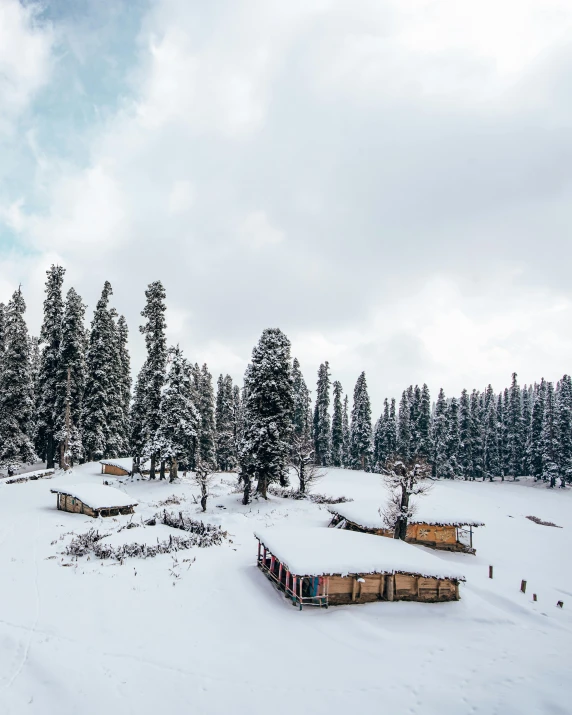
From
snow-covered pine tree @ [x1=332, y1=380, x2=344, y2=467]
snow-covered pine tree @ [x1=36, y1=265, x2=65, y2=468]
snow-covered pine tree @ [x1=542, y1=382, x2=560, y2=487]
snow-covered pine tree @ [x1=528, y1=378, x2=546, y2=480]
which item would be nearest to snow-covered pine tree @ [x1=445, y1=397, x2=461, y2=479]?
snow-covered pine tree @ [x1=528, y1=378, x2=546, y2=480]

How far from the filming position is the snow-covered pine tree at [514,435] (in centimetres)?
7869

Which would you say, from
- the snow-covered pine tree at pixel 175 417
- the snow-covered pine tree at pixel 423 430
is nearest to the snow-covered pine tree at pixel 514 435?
the snow-covered pine tree at pixel 423 430

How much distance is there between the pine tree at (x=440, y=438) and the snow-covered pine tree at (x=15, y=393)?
201 feet

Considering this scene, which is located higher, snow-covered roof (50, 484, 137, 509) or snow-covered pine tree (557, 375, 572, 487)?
snow-covered pine tree (557, 375, 572, 487)

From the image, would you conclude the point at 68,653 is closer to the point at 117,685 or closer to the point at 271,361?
the point at 117,685

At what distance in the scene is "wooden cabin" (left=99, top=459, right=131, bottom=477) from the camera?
45594mm

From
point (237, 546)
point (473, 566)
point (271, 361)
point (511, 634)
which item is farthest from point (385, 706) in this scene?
point (271, 361)

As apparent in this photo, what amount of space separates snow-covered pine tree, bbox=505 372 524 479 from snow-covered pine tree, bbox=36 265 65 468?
7710 cm

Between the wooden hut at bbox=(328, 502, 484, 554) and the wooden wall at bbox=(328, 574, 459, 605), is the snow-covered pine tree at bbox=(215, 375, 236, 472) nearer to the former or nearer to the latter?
the wooden hut at bbox=(328, 502, 484, 554)

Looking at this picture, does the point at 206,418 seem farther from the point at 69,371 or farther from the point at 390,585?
the point at 390,585

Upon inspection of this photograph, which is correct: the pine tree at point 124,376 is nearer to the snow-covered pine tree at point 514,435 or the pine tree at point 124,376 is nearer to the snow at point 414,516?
the snow at point 414,516

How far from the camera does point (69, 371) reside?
42.4 meters

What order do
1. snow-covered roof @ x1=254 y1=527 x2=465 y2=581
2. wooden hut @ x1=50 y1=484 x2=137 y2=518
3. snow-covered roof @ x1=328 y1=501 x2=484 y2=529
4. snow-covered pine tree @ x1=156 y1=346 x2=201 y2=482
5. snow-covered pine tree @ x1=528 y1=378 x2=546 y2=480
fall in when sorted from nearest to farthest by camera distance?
snow-covered roof @ x1=254 y1=527 x2=465 y2=581 < snow-covered roof @ x1=328 y1=501 x2=484 y2=529 < wooden hut @ x1=50 y1=484 x2=137 y2=518 < snow-covered pine tree @ x1=156 y1=346 x2=201 y2=482 < snow-covered pine tree @ x1=528 y1=378 x2=546 y2=480

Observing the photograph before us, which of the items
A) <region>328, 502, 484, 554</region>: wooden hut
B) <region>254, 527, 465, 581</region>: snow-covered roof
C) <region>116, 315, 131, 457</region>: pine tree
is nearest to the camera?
<region>254, 527, 465, 581</region>: snow-covered roof
